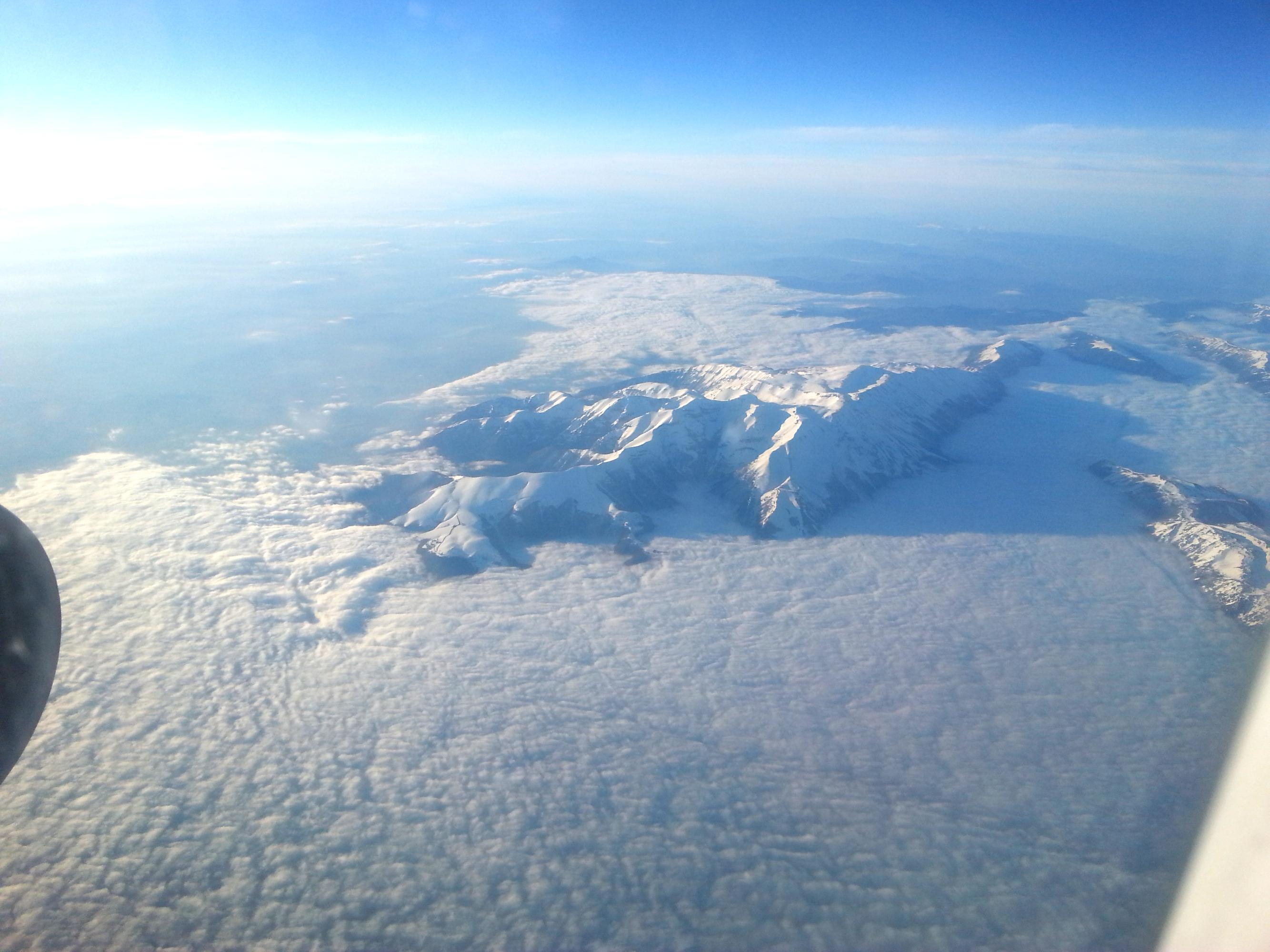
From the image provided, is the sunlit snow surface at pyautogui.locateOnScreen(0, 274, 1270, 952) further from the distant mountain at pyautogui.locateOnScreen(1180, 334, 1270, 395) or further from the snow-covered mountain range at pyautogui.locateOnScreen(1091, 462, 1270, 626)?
the distant mountain at pyautogui.locateOnScreen(1180, 334, 1270, 395)

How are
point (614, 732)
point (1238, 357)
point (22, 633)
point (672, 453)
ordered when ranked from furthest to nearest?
point (1238, 357) < point (672, 453) < point (614, 732) < point (22, 633)

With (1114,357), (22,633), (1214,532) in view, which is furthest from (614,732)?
(1114,357)

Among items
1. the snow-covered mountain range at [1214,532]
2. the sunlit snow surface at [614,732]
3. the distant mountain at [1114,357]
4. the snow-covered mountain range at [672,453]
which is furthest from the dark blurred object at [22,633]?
the distant mountain at [1114,357]

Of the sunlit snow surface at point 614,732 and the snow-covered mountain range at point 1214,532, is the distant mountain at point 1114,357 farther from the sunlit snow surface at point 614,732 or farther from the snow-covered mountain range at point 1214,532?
the sunlit snow surface at point 614,732

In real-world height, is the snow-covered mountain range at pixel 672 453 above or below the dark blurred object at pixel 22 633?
below

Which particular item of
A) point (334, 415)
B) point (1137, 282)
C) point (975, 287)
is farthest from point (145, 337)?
point (1137, 282)

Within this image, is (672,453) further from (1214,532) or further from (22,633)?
(22,633)

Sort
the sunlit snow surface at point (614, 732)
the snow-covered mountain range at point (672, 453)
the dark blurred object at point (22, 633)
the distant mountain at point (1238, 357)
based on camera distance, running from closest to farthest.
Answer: the dark blurred object at point (22, 633) → the sunlit snow surface at point (614, 732) → the snow-covered mountain range at point (672, 453) → the distant mountain at point (1238, 357)
